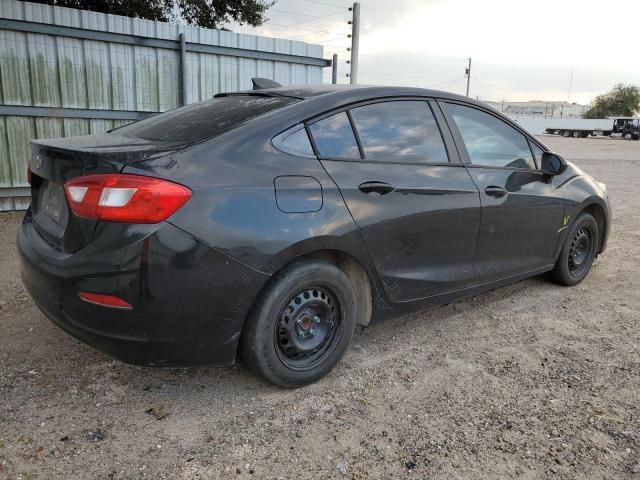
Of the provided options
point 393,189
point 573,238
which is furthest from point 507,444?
point 573,238

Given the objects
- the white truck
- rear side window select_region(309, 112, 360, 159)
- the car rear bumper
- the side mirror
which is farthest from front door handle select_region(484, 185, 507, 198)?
the white truck

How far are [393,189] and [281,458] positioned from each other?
157 cm

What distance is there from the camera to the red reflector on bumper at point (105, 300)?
2.31 metres

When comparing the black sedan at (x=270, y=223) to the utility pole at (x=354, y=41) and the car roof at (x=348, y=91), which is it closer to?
the car roof at (x=348, y=91)

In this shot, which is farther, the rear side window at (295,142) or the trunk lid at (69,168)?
the rear side window at (295,142)

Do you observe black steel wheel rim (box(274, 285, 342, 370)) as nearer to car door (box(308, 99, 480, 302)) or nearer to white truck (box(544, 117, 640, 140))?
car door (box(308, 99, 480, 302))

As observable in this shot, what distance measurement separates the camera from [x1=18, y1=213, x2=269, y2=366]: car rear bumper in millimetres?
2289

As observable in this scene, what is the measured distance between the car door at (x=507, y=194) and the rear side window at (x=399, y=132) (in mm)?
222

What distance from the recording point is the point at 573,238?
4.63 m

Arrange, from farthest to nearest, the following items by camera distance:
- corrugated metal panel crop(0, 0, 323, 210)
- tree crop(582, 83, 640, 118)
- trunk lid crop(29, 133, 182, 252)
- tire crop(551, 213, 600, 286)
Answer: tree crop(582, 83, 640, 118) → corrugated metal panel crop(0, 0, 323, 210) → tire crop(551, 213, 600, 286) → trunk lid crop(29, 133, 182, 252)

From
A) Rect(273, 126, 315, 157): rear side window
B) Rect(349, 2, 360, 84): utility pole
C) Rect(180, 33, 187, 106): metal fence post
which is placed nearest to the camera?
Rect(273, 126, 315, 157): rear side window

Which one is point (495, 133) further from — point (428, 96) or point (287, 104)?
point (287, 104)

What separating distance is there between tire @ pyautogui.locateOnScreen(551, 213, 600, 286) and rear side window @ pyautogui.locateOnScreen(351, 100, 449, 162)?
1.81m

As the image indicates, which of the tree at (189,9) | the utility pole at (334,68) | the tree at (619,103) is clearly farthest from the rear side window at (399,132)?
the tree at (619,103)
